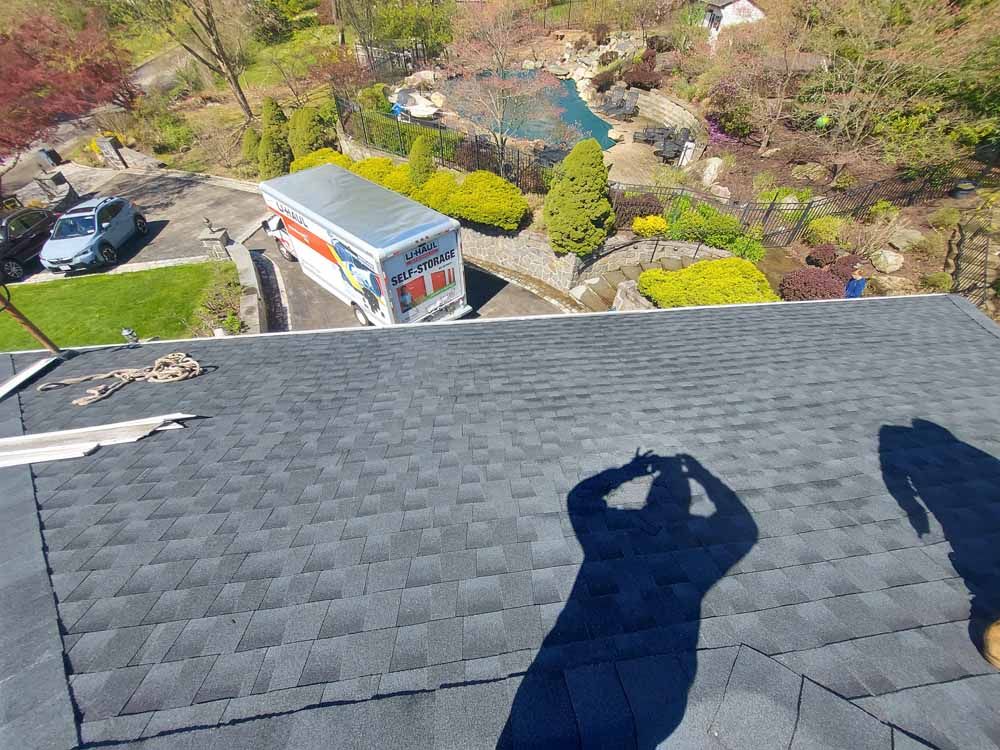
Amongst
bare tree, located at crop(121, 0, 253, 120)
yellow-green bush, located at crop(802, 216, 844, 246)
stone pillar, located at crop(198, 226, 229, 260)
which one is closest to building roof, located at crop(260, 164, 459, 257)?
stone pillar, located at crop(198, 226, 229, 260)

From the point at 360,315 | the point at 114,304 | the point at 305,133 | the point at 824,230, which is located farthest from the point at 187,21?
the point at 824,230

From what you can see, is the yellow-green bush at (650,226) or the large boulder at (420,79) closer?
the yellow-green bush at (650,226)

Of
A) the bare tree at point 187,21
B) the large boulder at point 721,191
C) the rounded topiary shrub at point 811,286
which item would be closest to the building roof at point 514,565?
the rounded topiary shrub at point 811,286

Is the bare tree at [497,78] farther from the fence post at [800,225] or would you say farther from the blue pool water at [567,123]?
the fence post at [800,225]

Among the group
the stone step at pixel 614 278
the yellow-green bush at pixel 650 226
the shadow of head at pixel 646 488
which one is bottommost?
the stone step at pixel 614 278

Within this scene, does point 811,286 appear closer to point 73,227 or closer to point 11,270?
point 73,227

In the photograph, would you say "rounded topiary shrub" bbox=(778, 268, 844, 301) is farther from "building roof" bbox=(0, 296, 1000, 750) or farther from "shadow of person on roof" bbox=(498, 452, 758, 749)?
"shadow of person on roof" bbox=(498, 452, 758, 749)

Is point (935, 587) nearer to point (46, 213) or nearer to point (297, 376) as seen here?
point (297, 376)
